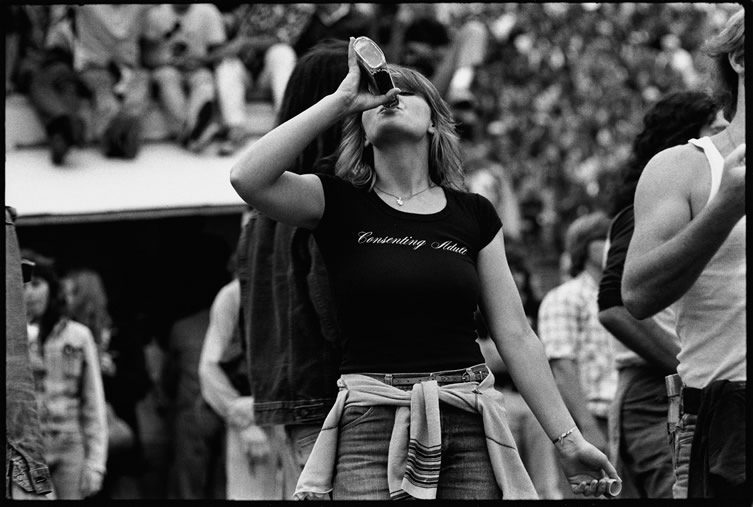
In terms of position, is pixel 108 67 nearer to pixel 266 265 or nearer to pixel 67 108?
pixel 67 108

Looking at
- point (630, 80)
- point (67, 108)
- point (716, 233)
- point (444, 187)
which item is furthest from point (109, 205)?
point (630, 80)

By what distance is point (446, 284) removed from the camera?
3.88 m

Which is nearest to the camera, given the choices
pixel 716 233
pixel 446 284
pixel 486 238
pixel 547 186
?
pixel 716 233

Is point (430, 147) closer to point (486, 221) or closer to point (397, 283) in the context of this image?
point (486, 221)

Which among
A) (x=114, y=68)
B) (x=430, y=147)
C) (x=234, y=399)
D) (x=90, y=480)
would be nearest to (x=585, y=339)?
(x=234, y=399)

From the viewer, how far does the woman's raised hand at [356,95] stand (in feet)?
12.9

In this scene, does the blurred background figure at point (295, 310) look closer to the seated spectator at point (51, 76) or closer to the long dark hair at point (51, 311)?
the long dark hair at point (51, 311)

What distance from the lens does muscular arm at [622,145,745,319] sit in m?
3.56

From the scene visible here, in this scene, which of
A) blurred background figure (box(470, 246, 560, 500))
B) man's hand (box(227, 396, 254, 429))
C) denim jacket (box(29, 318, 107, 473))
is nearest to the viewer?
man's hand (box(227, 396, 254, 429))

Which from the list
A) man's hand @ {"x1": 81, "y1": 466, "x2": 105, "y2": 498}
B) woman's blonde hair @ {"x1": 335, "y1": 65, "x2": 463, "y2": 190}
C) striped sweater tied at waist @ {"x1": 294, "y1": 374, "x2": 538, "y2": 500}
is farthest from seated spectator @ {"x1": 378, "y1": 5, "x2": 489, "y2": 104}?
striped sweater tied at waist @ {"x1": 294, "y1": 374, "x2": 538, "y2": 500}

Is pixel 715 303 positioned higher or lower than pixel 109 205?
higher

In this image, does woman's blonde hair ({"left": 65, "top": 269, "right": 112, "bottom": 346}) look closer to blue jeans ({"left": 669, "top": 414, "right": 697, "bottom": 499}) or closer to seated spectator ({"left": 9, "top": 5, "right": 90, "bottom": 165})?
seated spectator ({"left": 9, "top": 5, "right": 90, "bottom": 165})

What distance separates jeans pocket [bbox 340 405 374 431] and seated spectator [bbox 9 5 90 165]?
6.61 m

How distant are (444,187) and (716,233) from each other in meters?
0.92
